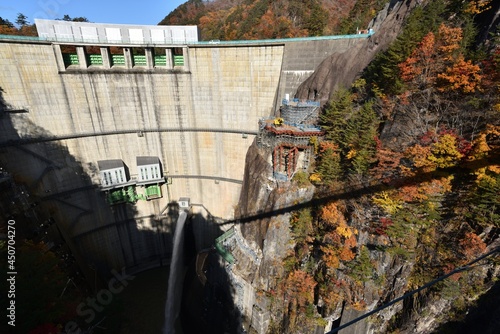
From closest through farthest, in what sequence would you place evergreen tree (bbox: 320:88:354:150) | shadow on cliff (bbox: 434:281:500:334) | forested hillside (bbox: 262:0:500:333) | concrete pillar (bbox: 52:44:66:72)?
shadow on cliff (bbox: 434:281:500:334), forested hillside (bbox: 262:0:500:333), evergreen tree (bbox: 320:88:354:150), concrete pillar (bbox: 52:44:66:72)

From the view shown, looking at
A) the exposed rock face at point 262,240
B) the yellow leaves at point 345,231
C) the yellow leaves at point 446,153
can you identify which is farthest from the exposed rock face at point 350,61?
the yellow leaves at point 345,231

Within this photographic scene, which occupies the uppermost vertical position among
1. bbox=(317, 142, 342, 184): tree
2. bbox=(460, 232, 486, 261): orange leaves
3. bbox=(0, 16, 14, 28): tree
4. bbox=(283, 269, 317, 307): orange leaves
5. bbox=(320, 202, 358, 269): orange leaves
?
bbox=(0, 16, 14, 28): tree

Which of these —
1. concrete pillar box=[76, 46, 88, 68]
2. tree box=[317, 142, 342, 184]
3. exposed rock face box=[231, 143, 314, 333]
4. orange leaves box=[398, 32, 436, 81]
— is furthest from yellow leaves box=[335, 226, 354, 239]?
concrete pillar box=[76, 46, 88, 68]

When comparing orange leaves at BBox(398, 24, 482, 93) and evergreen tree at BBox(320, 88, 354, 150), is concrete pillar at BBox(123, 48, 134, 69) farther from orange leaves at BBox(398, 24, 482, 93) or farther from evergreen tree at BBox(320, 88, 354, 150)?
orange leaves at BBox(398, 24, 482, 93)

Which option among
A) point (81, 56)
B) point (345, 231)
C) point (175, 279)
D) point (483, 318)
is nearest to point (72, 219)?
point (175, 279)

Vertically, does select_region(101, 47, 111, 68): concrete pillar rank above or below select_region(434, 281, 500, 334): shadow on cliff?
above

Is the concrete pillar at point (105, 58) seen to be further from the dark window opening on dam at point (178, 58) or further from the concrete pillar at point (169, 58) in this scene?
the dark window opening on dam at point (178, 58)

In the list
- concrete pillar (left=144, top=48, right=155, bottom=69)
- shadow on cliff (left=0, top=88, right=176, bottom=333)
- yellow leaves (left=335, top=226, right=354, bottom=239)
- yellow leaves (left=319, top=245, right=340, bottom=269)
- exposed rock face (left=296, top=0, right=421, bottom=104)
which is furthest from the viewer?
concrete pillar (left=144, top=48, right=155, bottom=69)

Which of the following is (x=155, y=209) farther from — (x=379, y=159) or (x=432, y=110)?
(x=432, y=110)
